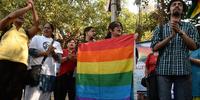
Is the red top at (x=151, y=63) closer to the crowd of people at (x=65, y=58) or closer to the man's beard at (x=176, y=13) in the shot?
the crowd of people at (x=65, y=58)

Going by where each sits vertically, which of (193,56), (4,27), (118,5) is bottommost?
(193,56)

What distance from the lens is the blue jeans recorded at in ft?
16.4

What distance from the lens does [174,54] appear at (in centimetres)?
509

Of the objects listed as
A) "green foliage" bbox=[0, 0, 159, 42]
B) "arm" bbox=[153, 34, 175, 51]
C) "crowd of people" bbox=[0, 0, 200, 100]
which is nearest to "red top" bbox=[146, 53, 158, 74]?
"crowd of people" bbox=[0, 0, 200, 100]

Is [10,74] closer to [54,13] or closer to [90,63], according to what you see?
[90,63]

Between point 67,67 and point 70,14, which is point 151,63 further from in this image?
point 70,14

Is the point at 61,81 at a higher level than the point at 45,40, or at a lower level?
lower

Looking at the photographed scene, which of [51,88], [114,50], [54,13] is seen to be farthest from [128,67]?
[54,13]

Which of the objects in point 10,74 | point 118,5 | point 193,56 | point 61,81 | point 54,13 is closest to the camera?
point 10,74

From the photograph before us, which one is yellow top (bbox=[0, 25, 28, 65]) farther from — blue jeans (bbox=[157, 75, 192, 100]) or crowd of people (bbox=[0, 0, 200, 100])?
blue jeans (bbox=[157, 75, 192, 100])

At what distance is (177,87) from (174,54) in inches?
15.0

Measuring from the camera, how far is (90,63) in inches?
293

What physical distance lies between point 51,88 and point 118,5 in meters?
3.73

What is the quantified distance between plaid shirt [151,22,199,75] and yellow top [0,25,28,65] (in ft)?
5.71
